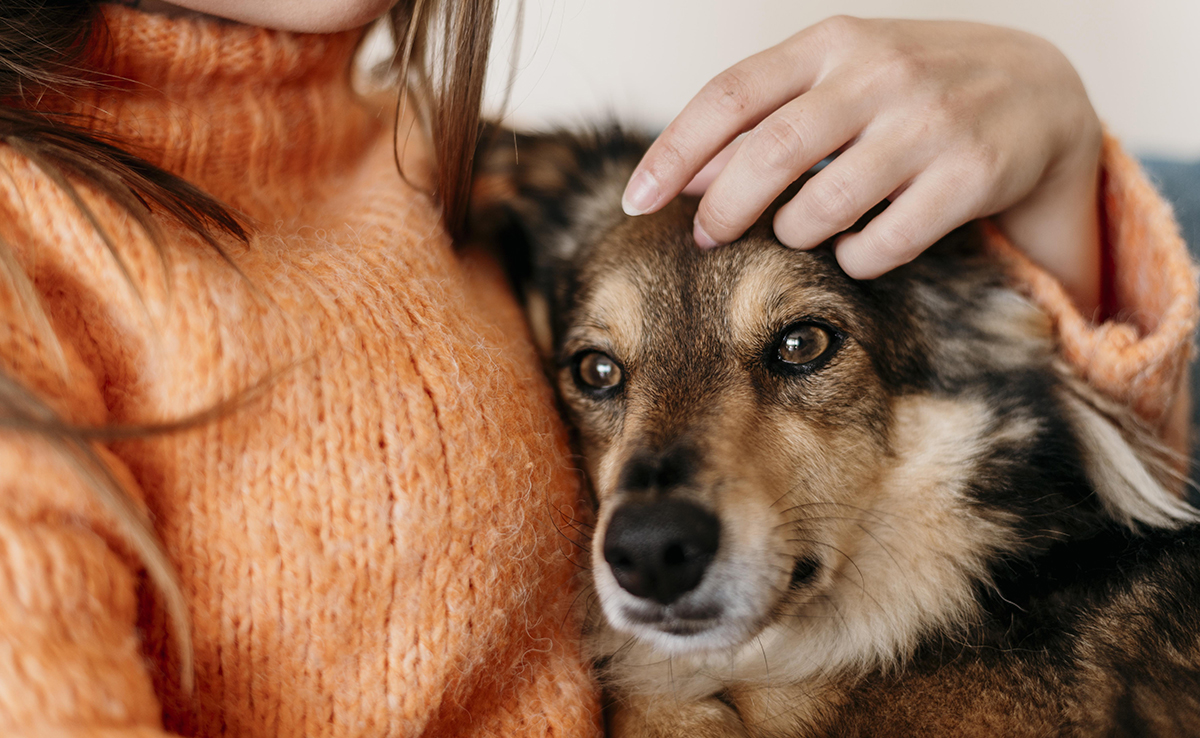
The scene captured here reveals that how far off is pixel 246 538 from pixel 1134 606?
53.0 inches

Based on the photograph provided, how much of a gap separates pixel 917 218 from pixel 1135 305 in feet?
2.23

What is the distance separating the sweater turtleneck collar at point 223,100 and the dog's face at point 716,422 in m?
0.61

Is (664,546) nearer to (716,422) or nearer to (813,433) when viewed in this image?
(716,422)

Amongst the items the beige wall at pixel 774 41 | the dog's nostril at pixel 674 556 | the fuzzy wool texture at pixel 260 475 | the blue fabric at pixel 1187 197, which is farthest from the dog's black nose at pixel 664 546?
the beige wall at pixel 774 41

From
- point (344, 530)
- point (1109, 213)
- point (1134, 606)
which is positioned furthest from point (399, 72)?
point (1134, 606)

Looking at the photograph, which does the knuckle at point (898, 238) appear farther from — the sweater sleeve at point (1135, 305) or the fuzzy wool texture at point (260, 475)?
the fuzzy wool texture at point (260, 475)

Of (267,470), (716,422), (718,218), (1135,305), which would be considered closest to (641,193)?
(718,218)

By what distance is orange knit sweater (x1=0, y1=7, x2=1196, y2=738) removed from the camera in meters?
0.70

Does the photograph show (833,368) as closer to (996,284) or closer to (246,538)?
(996,284)

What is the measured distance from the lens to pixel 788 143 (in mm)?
1071

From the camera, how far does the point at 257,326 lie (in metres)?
0.89

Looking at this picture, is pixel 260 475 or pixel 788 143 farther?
pixel 788 143

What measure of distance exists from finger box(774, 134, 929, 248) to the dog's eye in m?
0.47

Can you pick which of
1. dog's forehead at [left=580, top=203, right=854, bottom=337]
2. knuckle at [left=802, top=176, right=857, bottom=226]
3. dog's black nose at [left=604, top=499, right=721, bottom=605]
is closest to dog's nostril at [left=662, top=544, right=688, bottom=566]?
dog's black nose at [left=604, top=499, right=721, bottom=605]
